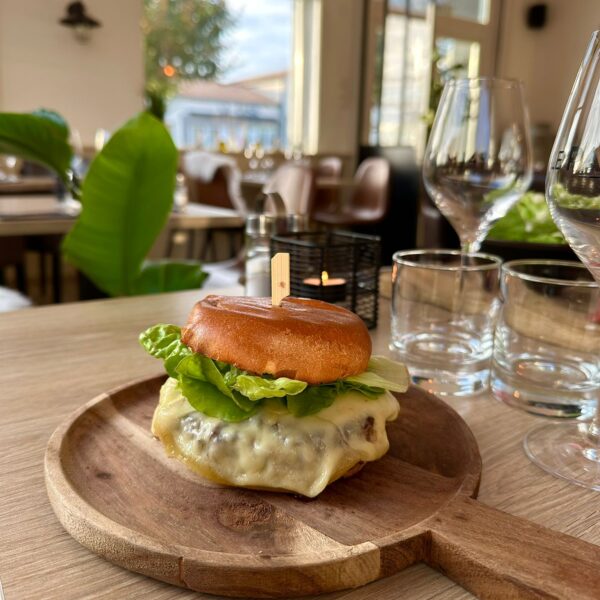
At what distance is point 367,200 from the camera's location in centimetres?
501

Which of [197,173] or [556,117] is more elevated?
[556,117]

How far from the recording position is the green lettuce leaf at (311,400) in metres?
0.47

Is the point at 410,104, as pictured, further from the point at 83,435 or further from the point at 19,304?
the point at 83,435

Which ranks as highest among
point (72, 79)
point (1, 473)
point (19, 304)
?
point (72, 79)

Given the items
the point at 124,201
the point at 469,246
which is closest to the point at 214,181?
the point at 124,201

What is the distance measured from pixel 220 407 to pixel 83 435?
15cm

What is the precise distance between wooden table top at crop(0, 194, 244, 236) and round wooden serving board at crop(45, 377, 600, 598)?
167 cm

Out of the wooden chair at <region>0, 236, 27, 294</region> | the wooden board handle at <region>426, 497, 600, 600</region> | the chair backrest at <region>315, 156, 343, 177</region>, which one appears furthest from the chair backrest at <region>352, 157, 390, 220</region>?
the wooden board handle at <region>426, 497, 600, 600</region>

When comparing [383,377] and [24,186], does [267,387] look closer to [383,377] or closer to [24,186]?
[383,377]

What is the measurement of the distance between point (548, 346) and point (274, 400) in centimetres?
35

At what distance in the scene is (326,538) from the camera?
0.40m

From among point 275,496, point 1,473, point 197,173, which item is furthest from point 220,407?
point 197,173

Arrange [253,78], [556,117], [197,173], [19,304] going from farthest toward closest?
[556,117] < [253,78] < [197,173] < [19,304]

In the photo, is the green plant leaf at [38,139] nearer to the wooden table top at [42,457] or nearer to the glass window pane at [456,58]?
the wooden table top at [42,457]
